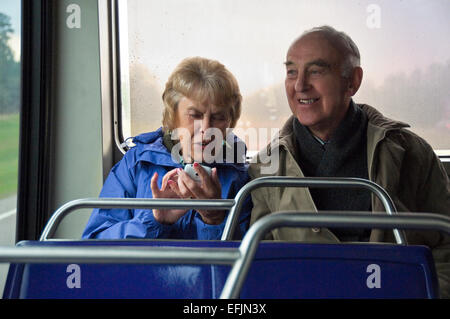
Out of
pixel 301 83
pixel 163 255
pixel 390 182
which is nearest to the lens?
pixel 163 255

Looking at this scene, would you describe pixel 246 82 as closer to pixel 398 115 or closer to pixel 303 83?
pixel 303 83

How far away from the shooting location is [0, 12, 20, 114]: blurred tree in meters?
2.32

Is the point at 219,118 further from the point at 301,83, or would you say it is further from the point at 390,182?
the point at 390,182

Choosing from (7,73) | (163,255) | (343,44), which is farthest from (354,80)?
(163,255)

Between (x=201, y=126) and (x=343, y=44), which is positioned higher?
(x=343, y=44)

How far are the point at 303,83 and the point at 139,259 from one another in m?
1.73

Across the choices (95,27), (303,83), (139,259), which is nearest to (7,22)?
(95,27)

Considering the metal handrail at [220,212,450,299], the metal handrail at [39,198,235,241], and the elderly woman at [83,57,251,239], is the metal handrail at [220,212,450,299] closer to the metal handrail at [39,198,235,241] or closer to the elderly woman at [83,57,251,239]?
the metal handrail at [39,198,235,241]

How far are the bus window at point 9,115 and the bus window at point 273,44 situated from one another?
582mm

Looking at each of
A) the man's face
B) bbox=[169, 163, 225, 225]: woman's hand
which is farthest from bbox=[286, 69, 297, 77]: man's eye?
bbox=[169, 163, 225, 225]: woman's hand

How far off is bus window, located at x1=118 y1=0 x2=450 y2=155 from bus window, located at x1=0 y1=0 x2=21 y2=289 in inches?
22.9

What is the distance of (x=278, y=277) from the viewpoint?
1.17 metres

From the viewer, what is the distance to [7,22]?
2334 millimetres

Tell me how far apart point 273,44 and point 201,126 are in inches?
30.6
